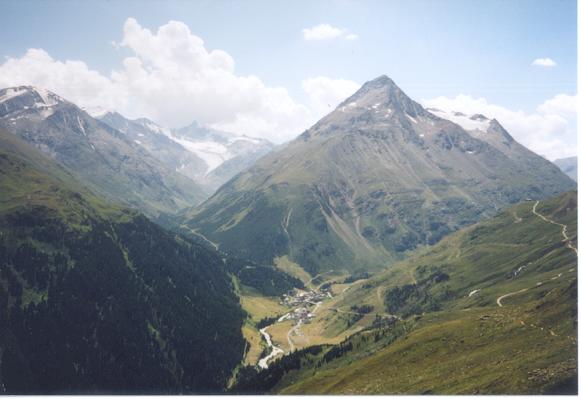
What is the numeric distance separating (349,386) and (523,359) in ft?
172

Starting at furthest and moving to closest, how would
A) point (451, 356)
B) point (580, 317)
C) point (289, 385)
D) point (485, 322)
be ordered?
point (289, 385), point (485, 322), point (451, 356), point (580, 317)

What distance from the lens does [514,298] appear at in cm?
19588

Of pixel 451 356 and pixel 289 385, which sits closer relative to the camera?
pixel 451 356

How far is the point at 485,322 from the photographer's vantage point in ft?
506

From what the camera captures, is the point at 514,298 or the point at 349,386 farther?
the point at 514,298

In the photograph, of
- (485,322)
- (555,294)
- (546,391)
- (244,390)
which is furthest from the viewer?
(244,390)

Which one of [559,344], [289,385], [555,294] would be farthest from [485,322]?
[289,385]

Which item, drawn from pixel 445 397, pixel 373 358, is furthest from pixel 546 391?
pixel 373 358

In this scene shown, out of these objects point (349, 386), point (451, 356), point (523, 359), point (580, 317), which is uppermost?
point (580, 317)

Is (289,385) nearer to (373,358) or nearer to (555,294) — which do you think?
(373,358)

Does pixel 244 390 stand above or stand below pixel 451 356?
below

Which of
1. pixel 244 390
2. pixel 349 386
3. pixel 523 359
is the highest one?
pixel 523 359

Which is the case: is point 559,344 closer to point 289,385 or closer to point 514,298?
point 514,298

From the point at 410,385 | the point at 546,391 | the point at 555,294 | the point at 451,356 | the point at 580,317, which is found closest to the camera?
the point at 546,391
